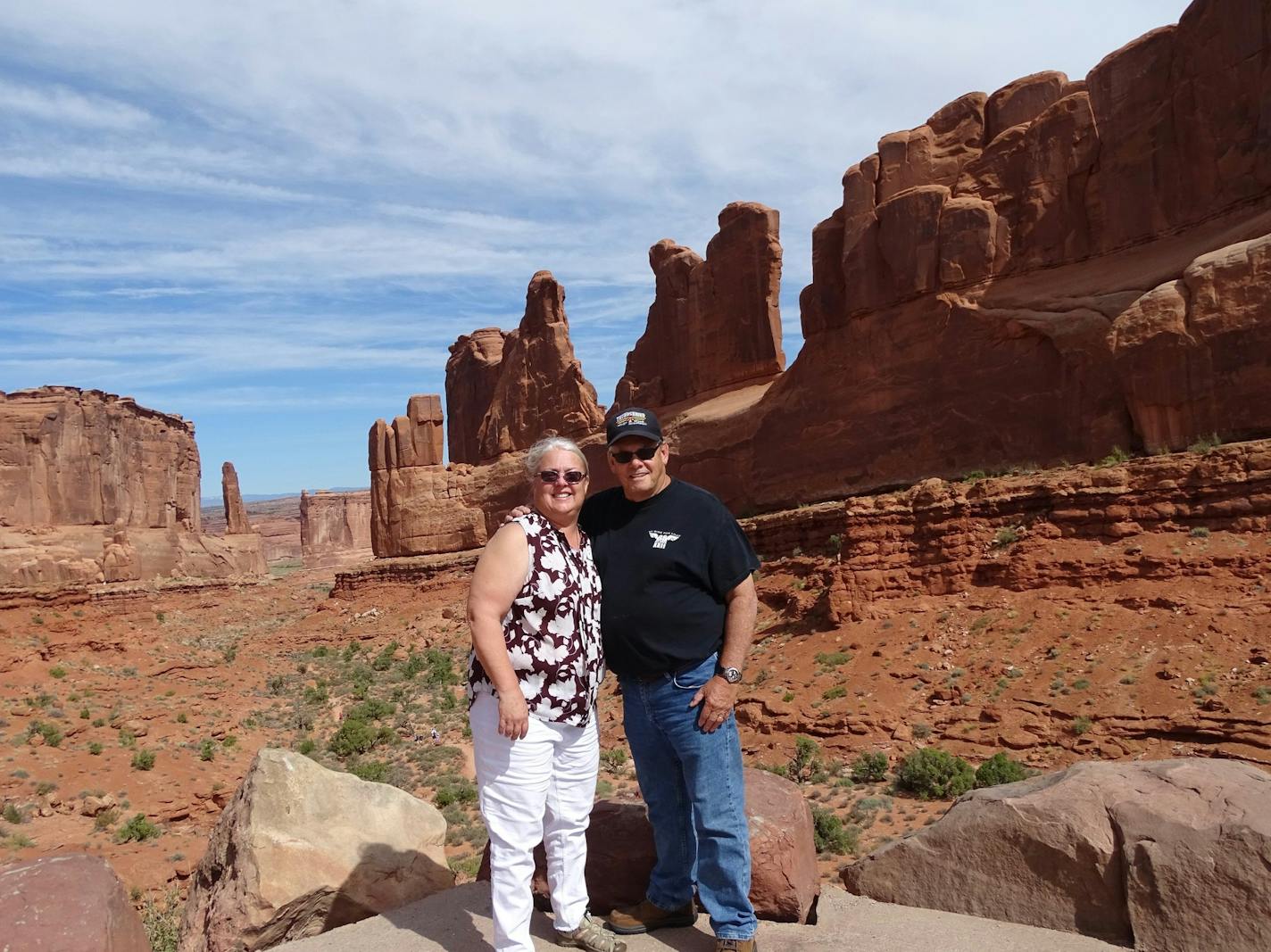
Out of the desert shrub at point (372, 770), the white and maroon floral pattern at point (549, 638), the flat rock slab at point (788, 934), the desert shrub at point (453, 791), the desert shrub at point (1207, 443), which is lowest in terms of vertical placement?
the desert shrub at point (453, 791)

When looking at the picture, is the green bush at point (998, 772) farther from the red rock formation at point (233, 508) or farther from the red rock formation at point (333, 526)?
the red rock formation at point (333, 526)

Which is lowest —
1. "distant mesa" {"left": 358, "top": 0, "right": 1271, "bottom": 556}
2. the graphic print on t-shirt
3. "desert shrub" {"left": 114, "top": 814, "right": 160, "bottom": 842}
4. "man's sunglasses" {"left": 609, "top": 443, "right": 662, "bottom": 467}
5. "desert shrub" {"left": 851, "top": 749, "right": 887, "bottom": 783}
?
"desert shrub" {"left": 114, "top": 814, "right": 160, "bottom": 842}

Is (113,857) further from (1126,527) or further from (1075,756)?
(1126,527)

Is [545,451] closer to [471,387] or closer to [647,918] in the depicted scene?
[647,918]

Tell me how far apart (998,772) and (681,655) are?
8.27m

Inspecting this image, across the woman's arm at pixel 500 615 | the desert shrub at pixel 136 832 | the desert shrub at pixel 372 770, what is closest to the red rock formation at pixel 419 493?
the desert shrub at pixel 372 770

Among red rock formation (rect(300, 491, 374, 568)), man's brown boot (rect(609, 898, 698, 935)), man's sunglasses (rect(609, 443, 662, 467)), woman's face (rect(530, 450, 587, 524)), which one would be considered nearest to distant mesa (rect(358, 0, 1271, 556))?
man's sunglasses (rect(609, 443, 662, 467))

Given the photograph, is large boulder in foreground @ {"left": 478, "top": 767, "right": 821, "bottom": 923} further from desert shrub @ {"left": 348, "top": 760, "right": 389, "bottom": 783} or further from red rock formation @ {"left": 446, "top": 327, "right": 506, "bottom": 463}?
red rock formation @ {"left": 446, "top": 327, "right": 506, "bottom": 463}

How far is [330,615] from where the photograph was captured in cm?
3641

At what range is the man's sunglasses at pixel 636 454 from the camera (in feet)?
13.1

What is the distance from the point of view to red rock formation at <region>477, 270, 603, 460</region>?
123 ft

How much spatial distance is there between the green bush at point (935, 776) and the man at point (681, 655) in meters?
7.75

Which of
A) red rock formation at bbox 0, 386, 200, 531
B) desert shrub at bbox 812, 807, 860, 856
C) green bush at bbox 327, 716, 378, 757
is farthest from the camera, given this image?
red rock formation at bbox 0, 386, 200, 531

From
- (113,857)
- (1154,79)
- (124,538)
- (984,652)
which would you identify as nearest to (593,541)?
(113,857)
